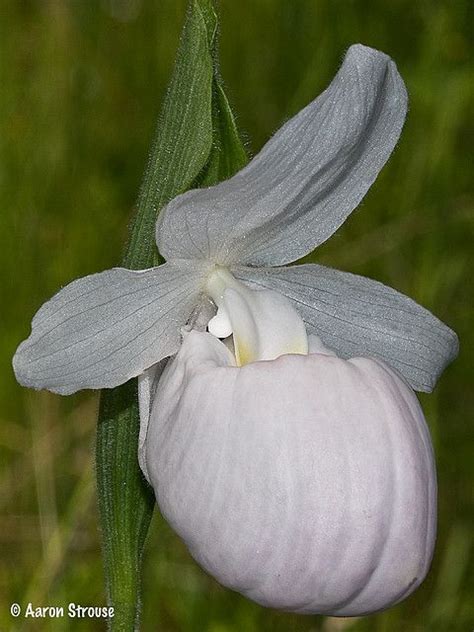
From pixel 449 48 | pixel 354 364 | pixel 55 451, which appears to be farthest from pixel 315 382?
pixel 449 48

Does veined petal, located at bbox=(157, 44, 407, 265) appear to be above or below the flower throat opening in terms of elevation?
above

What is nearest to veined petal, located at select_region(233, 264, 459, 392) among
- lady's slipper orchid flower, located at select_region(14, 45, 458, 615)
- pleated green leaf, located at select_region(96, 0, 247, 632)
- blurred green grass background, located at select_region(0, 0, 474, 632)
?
lady's slipper orchid flower, located at select_region(14, 45, 458, 615)

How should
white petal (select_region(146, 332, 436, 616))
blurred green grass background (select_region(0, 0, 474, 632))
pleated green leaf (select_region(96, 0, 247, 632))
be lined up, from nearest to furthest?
white petal (select_region(146, 332, 436, 616)) < pleated green leaf (select_region(96, 0, 247, 632)) < blurred green grass background (select_region(0, 0, 474, 632))

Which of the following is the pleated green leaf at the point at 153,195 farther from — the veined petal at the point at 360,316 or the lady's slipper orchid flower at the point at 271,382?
the veined petal at the point at 360,316

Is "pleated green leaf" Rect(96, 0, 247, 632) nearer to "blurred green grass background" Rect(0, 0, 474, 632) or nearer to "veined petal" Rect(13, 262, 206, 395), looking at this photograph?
"veined petal" Rect(13, 262, 206, 395)

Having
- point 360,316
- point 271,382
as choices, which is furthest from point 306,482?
point 360,316

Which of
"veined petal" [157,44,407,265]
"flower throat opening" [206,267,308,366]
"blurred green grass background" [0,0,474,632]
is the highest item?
"veined petal" [157,44,407,265]

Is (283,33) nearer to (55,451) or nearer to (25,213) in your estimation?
(25,213)
